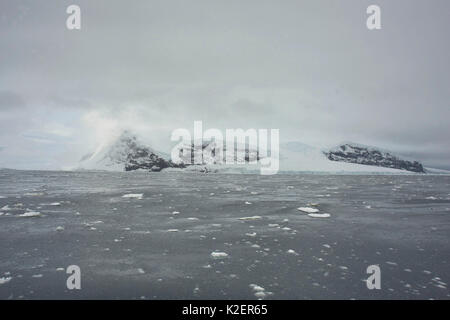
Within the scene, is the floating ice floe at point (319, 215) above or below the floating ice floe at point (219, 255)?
below

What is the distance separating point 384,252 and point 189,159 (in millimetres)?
183472

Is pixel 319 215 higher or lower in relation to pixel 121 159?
lower

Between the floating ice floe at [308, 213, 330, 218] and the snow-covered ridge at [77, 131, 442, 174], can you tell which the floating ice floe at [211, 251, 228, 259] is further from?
the snow-covered ridge at [77, 131, 442, 174]

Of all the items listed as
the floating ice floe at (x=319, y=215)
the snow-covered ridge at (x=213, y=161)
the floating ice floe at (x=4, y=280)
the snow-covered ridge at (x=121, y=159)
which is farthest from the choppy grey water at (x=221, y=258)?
the snow-covered ridge at (x=121, y=159)

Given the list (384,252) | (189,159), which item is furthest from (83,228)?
(189,159)

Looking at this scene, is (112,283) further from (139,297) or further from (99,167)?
(99,167)

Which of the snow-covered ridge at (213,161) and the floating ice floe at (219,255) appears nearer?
the floating ice floe at (219,255)

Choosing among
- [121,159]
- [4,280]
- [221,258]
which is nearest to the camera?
[4,280]

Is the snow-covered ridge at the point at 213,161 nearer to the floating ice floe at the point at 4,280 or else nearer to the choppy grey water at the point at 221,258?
the choppy grey water at the point at 221,258

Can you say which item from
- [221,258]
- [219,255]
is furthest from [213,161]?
[221,258]

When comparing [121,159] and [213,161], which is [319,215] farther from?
[121,159]

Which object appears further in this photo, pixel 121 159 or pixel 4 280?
pixel 121 159

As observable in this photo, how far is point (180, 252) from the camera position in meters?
9.12

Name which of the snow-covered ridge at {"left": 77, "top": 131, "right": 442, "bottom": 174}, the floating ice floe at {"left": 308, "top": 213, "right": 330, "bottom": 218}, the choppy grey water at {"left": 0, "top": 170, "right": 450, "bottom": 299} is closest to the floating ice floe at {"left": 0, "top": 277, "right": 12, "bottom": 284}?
the choppy grey water at {"left": 0, "top": 170, "right": 450, "bottom": 299}
